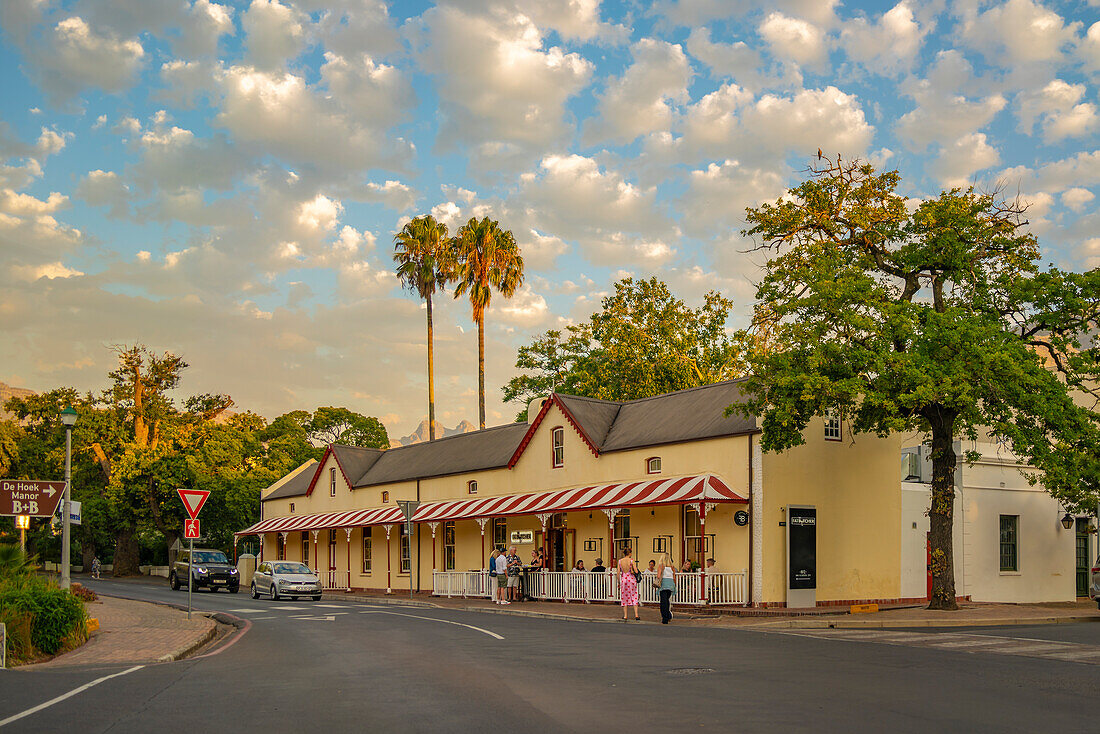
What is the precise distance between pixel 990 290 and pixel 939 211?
2474mm

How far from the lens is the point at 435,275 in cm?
5922

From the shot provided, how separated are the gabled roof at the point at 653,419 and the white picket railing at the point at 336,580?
14647 millimetres

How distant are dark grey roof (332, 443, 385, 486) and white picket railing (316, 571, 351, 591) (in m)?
4.45

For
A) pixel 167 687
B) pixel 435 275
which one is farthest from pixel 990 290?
pixel 435 275

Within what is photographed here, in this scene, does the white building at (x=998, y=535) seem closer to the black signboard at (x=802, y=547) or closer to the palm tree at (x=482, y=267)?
the black signboard at (x=802, y=547)

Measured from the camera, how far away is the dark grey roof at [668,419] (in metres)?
30.5

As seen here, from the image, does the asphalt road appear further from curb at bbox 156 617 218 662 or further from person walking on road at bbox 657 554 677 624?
person walking on road at bbox 657 554 677 624

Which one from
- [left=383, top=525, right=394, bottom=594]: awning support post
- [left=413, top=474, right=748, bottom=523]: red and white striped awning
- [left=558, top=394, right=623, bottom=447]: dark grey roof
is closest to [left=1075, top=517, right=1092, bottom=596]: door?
[left=413, top=474, right=748, bottom=523]: red and white striped awning

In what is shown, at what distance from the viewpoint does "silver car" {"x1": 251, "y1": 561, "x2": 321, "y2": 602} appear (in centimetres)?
3722

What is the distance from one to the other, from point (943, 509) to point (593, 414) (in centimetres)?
1315

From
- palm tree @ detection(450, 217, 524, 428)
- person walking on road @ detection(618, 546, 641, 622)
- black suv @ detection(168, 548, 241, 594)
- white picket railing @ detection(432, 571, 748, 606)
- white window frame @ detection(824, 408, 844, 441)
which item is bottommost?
black suv @ detection(168, 548, 241, 594)

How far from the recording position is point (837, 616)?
1021 inches

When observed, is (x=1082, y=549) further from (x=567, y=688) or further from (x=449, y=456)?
(x=567, y=688)

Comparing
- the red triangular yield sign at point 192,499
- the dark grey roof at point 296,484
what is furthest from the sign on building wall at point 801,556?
the dark grey roof at point 296,484
